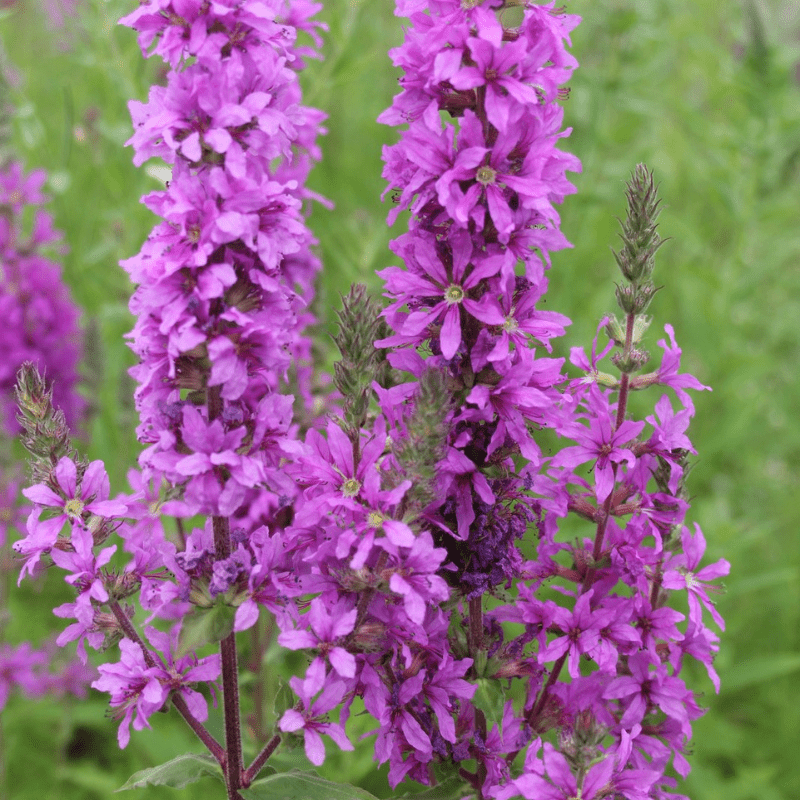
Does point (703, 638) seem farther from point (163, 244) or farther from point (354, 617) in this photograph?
point (163, 244)

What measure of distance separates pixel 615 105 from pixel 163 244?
17.0 ft

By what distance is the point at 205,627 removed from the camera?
2.55 meters

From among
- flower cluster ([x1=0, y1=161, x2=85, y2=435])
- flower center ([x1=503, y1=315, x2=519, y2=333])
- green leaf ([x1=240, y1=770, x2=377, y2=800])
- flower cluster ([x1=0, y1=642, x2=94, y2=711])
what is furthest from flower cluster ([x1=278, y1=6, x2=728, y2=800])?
flower cluster ([x1=0, y1=161, x2=85, y2=435])

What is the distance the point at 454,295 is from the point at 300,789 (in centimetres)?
150

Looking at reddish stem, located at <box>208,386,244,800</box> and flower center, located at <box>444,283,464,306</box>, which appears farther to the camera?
reddish stem, located at <box>208,386,244,800</box>

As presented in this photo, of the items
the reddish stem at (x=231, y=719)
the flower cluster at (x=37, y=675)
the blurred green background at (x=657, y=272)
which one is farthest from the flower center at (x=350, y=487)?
the flower cluster at (x=37, y=675)

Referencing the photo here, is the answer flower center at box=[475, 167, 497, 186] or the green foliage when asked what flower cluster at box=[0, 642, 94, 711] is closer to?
the green foliage

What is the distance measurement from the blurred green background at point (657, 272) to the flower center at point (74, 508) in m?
1.81

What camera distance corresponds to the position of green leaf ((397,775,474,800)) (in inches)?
106

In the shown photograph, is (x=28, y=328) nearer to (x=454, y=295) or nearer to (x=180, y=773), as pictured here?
(x=180, y=773)

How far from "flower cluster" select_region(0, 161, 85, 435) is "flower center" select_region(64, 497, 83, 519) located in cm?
311

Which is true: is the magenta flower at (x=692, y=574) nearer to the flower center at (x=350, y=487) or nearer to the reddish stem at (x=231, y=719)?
the flower center at (x=350, y=487)

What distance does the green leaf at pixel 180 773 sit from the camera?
2.65m

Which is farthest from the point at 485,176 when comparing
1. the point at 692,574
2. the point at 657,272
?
the point at 657,272
